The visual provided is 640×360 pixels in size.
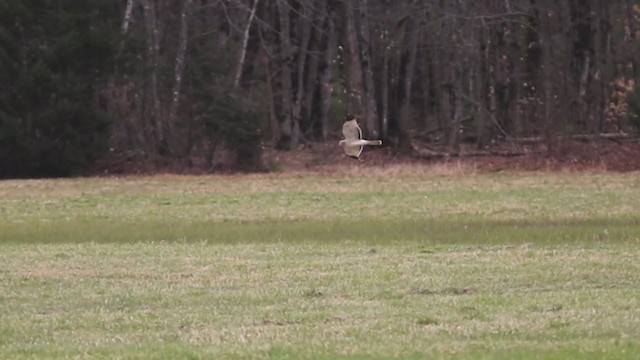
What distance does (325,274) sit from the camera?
1783 centimetres

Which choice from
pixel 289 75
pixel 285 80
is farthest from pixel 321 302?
pixel 289 75

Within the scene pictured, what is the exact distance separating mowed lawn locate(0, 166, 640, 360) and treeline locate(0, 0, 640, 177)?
30.3ft

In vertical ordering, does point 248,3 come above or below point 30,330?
above

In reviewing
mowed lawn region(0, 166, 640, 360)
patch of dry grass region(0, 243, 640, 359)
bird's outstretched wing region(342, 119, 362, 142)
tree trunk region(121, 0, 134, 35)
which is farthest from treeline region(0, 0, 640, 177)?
bird's outstretched wing region(342, 119, 362, 142)

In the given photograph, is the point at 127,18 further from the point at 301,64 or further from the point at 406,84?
the point at 406,84

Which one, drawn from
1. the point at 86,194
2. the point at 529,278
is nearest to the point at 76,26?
the point at 86,194

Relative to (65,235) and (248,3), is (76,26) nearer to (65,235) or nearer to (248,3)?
(248,3)

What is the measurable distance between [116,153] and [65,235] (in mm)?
22505

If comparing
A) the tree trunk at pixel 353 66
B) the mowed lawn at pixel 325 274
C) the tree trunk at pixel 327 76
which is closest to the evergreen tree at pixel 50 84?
the mowed lawn at pixel 325 274

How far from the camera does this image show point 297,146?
54.1 m

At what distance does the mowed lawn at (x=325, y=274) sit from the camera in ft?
38.6

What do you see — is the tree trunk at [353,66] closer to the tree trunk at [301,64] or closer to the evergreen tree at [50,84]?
the tree trunk at [301,64]

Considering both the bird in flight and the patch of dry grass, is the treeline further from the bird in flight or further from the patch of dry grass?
the bird in flight

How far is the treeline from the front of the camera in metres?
46.4
